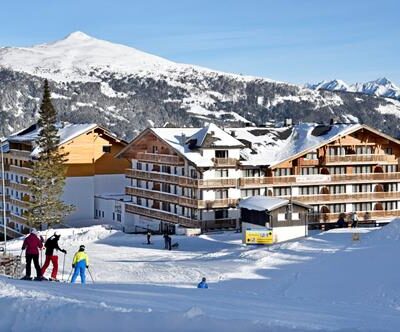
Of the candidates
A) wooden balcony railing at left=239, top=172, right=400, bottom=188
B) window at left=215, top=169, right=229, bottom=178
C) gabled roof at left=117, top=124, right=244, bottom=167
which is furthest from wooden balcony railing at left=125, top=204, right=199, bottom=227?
wooden balcony railing at left=239, top=172, right=400, bottom=188

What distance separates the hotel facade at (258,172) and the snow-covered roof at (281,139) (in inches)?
3.2

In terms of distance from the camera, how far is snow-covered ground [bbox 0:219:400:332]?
36.8ft

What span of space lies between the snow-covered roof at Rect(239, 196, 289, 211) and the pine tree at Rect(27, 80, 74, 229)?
20.0m

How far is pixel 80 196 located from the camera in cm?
6969

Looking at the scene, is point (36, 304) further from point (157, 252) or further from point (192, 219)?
point (192, 219)

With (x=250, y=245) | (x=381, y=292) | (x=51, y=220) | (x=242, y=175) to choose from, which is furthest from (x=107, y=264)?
(x=51, y=220)

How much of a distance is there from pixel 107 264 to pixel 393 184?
33.7 m

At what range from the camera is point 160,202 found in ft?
195

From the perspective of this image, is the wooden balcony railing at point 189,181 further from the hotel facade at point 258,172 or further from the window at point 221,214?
the window at point 221,214

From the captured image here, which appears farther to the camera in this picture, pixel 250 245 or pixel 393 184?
pixel 393 184

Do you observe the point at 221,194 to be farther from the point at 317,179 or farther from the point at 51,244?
the point at 51,244

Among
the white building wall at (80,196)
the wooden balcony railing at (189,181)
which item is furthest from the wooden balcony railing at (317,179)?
the white building wall at (80,196)

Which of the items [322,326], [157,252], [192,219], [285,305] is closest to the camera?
[322,326]

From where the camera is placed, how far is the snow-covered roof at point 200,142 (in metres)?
54.3
